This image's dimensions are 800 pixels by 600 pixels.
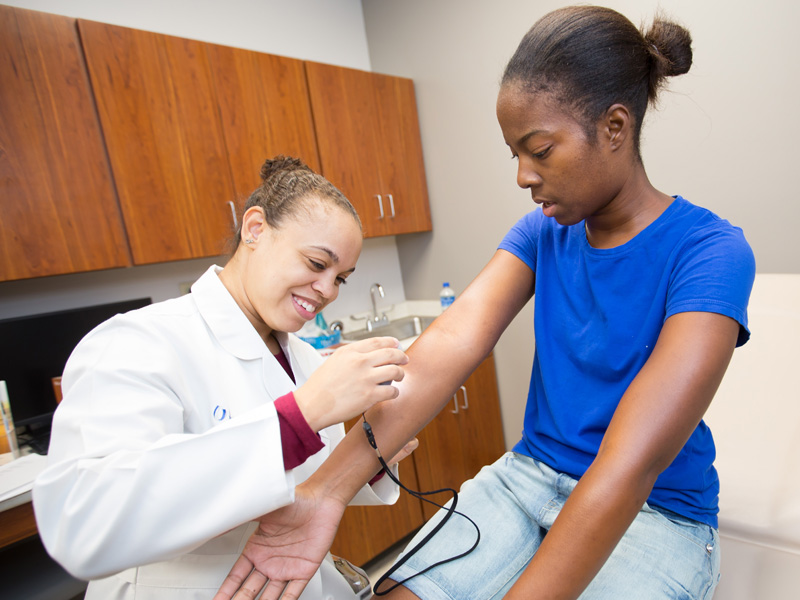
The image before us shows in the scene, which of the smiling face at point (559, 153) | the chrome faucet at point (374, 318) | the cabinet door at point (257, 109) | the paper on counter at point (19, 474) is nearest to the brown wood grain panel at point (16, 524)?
the paper on counter at point (19, 474)

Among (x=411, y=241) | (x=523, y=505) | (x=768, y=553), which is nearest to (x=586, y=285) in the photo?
(x=523, y=505)

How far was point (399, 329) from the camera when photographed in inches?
116

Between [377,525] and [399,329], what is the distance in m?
1.15

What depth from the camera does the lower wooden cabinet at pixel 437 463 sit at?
2.06 meters

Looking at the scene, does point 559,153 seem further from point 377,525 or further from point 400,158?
point 400,158

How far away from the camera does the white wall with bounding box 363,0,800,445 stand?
166 cm

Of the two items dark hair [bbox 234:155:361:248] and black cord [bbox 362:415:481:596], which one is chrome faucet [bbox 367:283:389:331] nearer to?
dark hair [bbox 234:155:361:248]

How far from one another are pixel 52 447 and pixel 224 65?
68.0 inches

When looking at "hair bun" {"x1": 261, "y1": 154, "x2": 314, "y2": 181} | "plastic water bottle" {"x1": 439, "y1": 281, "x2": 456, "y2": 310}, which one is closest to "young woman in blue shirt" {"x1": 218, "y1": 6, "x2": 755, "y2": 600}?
"hair bun" {"x1": 261, "y1": 154, "x2": 314, "y2": 181}

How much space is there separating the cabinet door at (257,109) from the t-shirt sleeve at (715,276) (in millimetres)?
1717

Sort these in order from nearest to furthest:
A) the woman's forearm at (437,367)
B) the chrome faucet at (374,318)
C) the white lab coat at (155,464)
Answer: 1. the white lab coat at (155,464)
2. the woman's forearm at (437,367)
3. the chrome faucet at (374,318)

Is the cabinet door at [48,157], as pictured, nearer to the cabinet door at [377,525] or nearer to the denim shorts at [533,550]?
the cabinet door at [377,525]

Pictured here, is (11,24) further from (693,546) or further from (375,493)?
(693,546)

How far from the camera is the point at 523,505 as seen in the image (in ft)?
3.09
